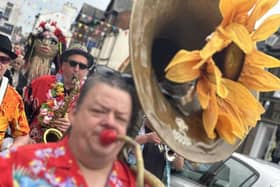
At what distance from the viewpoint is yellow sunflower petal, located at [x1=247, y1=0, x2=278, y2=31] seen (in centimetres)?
202

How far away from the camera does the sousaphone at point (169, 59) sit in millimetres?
1848

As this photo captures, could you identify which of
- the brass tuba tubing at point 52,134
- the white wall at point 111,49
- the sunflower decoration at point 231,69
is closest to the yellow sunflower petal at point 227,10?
the sunflower decoration at point 231,69

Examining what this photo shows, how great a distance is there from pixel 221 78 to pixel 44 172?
2.85 ft

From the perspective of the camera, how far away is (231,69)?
82.7 inches

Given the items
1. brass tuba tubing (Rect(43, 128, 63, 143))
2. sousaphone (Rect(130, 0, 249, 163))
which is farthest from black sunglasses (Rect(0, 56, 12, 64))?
sousaphone (Rect(130, 0, 249, 163))

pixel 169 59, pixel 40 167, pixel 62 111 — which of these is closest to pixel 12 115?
pixel 62 111

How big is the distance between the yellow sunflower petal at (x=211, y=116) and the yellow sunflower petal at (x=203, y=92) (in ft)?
0.06

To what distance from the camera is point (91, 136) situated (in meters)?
1.56

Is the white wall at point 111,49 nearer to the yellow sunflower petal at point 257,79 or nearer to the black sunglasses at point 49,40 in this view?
the black sunglasses at point 49,40

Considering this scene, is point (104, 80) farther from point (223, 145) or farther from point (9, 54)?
point (9, 54)

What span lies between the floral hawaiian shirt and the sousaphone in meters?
0.35

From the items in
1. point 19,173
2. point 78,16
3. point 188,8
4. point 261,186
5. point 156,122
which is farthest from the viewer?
point 78,16

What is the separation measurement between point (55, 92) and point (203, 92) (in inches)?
62.6

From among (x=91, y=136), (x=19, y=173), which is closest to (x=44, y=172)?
(x=19, y=173)
